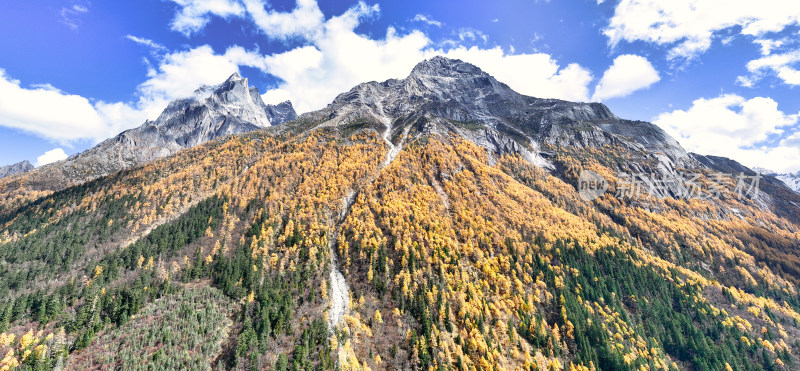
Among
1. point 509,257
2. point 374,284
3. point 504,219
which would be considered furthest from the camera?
point 504,219

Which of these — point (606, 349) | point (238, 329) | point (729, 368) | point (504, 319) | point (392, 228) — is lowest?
point (729, 368)

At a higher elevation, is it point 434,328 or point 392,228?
point 392,228

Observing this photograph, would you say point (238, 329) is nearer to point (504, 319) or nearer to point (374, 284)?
point (374, 284)

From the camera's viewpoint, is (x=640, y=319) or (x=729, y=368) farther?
(x=640, y=319)

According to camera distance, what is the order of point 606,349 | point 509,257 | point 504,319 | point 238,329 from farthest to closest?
1. point 509,257
2. point 504,319
3. point 606,349
4. point 238,329

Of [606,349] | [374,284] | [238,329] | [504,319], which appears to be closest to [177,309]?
[238,329]

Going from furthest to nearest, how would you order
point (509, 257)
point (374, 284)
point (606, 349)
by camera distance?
point (509, 257) < point (374, 284) < point (606, 349)

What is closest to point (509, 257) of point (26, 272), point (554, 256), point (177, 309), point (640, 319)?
point (554, 256)

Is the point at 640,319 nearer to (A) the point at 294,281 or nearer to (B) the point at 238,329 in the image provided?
(A) the point at 294,281

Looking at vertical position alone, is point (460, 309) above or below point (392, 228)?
below
